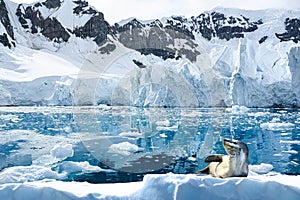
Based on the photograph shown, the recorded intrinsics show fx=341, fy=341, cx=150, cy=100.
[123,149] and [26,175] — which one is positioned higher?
[26,175]

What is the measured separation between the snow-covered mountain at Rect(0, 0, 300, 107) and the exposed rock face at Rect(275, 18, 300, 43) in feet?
0.67

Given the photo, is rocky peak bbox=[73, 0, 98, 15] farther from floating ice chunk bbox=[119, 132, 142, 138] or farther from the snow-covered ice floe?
the snow-covered ice floe

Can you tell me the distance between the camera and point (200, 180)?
2312 millimetres

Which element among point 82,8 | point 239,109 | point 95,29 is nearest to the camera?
point 239,109

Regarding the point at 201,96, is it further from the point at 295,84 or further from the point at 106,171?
the point at 106,171

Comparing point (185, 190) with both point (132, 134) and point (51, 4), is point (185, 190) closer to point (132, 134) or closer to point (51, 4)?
point (132, 134)

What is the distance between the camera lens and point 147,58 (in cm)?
8125

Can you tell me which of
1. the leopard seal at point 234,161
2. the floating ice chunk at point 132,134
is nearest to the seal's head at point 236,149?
the leopard seal at point 234,161

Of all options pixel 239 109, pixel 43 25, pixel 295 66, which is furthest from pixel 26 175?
pixel 43 25

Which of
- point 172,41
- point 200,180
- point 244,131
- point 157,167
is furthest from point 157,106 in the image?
point 172,41

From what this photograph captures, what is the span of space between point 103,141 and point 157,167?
16.3 ft

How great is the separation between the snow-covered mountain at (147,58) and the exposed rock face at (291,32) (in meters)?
0.20

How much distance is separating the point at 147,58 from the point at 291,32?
105ft

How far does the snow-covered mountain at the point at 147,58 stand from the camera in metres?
35.7
